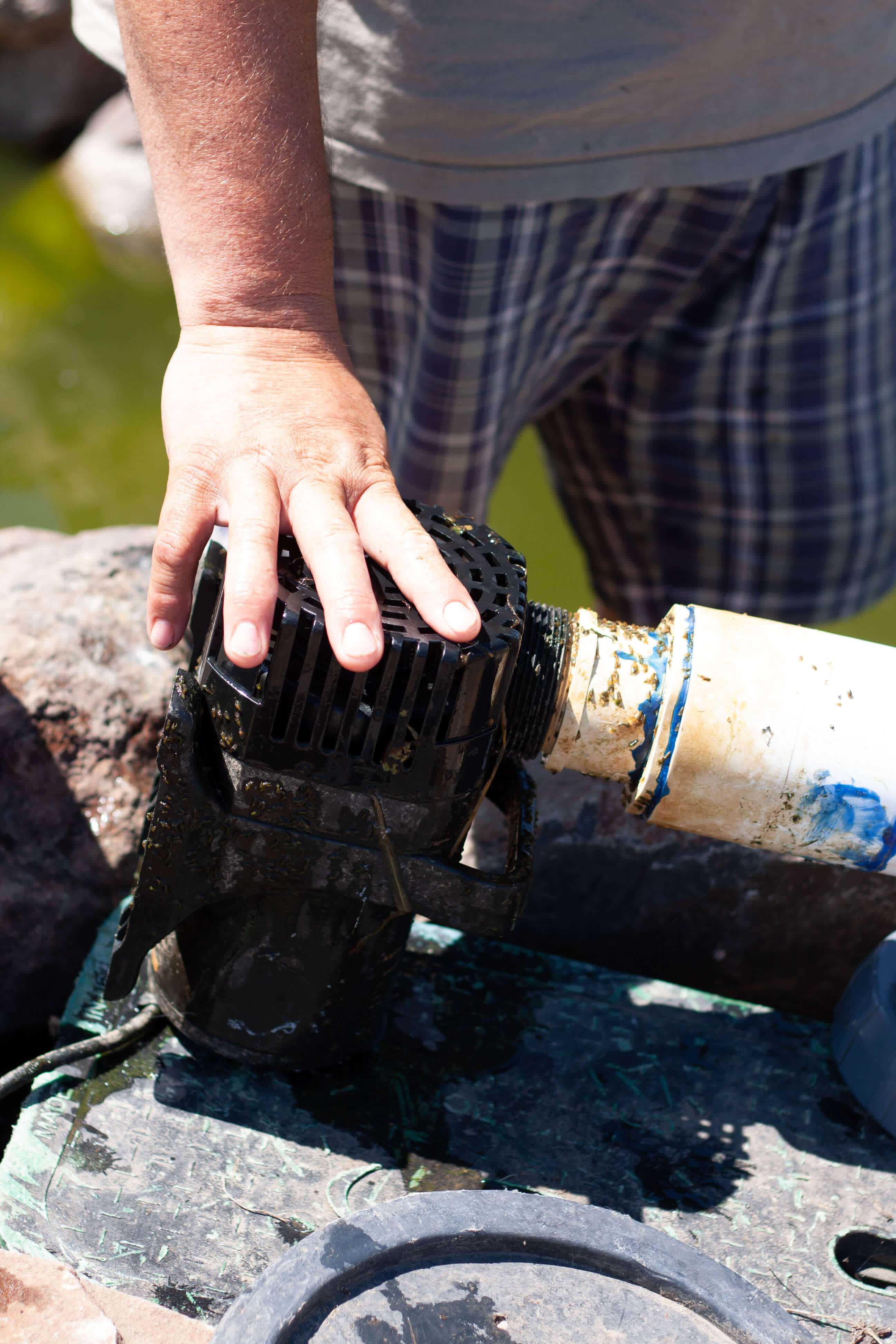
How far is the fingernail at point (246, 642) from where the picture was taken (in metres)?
1.04

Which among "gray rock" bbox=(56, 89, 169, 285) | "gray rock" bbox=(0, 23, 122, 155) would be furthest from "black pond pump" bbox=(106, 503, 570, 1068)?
"gray rock" bbox=(0, 23, 122, 155)

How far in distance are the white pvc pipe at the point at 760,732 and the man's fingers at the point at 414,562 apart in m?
0.21

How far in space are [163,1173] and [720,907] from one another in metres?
0.93

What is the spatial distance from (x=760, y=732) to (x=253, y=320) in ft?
2.52

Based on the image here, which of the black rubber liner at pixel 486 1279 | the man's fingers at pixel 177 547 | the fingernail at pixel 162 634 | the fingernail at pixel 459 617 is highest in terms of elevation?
the fingernail at pixel 459 617

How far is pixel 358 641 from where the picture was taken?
41.1 inches

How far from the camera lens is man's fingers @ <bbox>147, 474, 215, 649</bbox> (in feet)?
3.99

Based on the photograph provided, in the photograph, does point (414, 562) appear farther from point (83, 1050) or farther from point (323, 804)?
→ point (83, 1050)

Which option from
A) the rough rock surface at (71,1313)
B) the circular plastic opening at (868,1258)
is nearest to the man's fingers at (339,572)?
the rough rock surface at (71,1313)

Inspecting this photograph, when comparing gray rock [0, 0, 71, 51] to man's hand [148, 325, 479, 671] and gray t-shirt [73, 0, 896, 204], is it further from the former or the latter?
man's hand [148, 325, 479, 671]

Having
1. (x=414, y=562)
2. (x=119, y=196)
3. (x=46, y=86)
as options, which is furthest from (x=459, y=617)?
(x=46, y=86)

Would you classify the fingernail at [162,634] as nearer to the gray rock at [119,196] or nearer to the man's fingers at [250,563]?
the man's fingers at [250,563]

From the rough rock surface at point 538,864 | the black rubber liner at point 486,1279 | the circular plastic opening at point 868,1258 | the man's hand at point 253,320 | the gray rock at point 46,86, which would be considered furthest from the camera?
the gray rock at point 46,86

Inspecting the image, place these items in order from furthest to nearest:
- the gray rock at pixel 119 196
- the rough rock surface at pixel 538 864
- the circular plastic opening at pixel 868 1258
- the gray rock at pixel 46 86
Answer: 1. the gray rock at pixel 46 86
2. the gray rock at pixel 119 196
3. the rough rock surface at pixel 538 864
4. the circular plastic opening at pixel 868 1258
